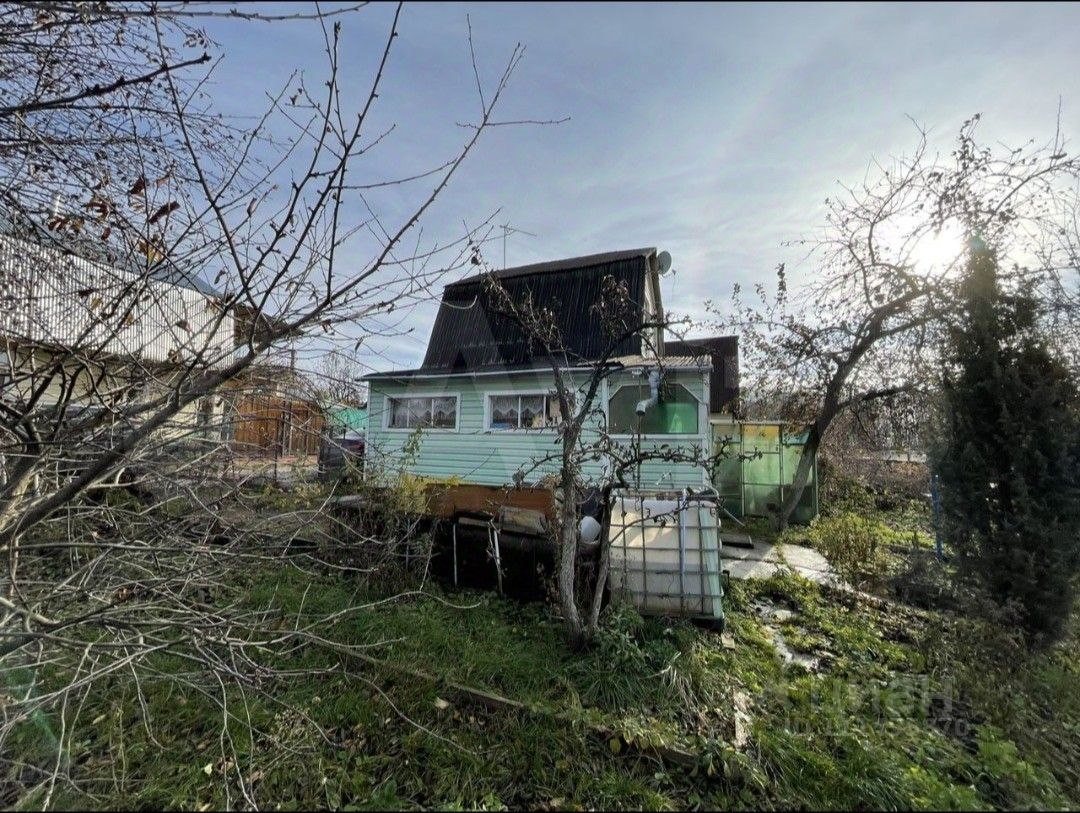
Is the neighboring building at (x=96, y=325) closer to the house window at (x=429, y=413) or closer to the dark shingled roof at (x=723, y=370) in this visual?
the house window at (x=429, y=413)

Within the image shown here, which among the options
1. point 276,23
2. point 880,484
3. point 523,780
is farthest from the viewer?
point 880,484

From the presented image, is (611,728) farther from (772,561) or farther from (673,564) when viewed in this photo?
(772,561)

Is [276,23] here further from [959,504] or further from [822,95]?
[959,504]

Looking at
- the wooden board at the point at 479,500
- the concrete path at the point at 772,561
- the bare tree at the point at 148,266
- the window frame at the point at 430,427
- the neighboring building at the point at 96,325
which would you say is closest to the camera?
the bare tree at the point at 148,266

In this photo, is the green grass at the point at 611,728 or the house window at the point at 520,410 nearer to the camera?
the green grass at the point at 611,728

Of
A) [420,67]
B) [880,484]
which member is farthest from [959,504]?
[880,484]

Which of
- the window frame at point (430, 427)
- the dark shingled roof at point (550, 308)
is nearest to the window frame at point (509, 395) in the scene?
the window frame at point (430, 427)

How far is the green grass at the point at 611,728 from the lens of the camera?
218 centimetres

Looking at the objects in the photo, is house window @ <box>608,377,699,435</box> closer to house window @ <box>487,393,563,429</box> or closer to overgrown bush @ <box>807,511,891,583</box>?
house window @ <box>487,393,563,429</box>

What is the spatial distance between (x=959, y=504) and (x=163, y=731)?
19.7 ft

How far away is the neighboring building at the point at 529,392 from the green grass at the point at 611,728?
3487mm

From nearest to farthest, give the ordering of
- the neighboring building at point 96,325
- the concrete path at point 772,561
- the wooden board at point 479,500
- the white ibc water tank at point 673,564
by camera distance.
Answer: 1. the neighboring building at point 96,325
2. the white ibc water tank at point 673,564
3. the wooden board at point 479,500
4. the concrete path at point 772,561

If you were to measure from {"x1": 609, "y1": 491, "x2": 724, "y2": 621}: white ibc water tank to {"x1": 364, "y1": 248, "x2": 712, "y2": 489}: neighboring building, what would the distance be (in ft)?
8.16

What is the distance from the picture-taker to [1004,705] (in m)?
2.64
